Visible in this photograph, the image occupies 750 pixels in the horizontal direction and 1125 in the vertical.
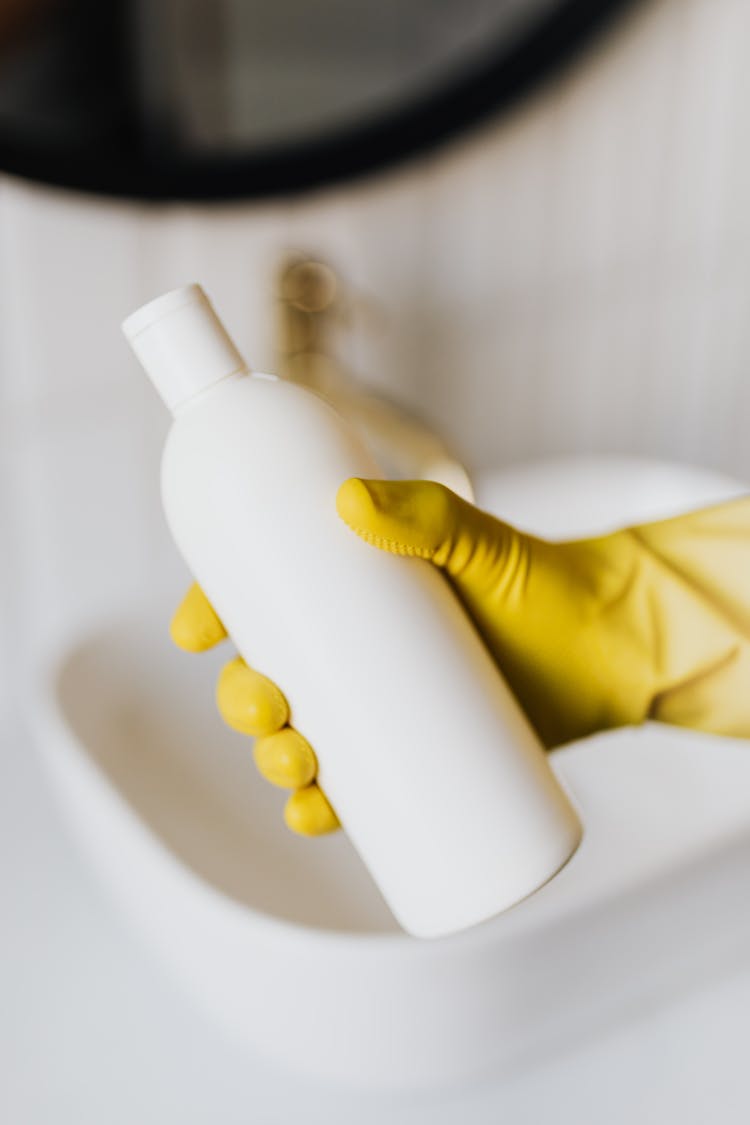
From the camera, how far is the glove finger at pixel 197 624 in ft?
1.19

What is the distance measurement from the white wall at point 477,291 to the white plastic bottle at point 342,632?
316mm

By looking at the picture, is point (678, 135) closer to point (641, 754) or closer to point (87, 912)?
point (641, 754)

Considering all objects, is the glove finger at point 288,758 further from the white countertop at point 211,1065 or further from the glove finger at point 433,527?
the white countertop at point 211,1065

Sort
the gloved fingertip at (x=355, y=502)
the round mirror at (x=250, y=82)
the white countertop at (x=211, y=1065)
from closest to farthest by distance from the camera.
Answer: the gloved fingertip at (x=355, y=502) < the white countertop at (x=211, y=1065) < the round mirror at (x=250, y=82)

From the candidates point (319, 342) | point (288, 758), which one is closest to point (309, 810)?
point (288, 758)

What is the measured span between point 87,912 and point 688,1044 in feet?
0.92

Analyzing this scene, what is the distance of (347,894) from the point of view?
0.55 meters

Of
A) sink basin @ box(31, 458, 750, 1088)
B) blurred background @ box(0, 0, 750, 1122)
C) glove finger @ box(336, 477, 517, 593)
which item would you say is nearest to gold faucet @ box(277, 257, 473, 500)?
blurred background @ box(0, 0, 750, 1122)

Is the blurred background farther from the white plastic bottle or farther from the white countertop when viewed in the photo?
the white plastic bottle

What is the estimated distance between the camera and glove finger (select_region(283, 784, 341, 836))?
35 centimetres

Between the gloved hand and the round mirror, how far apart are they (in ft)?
1.27

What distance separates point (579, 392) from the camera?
3.04 ft

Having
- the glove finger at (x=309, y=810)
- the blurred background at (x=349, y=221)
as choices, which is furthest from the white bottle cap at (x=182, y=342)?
the blurred background at (x=349, y=221)

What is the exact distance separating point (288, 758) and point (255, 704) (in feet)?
0.06
